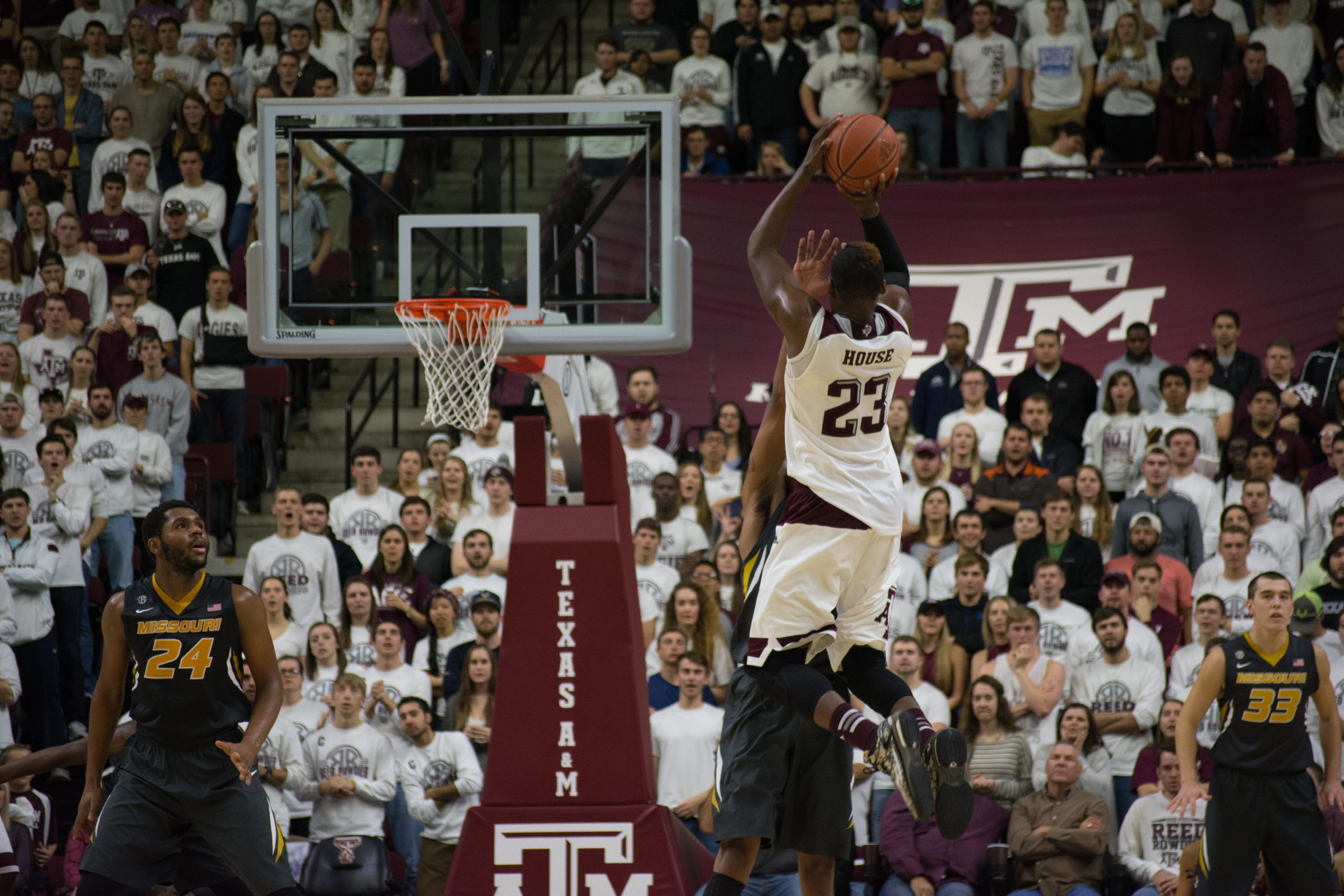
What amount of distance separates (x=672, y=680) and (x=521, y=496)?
3711 millimetres

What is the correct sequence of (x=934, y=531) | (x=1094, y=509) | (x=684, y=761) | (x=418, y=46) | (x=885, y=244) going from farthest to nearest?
(x=418, y=46) → (x=1094, y=509) → (x=934, y=531) → (x=684, y=761) → (x=885, y=244)

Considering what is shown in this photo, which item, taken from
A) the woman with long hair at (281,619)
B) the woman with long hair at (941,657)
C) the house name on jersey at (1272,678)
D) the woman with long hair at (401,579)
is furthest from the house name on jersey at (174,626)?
the woman with long hair at (941,657)

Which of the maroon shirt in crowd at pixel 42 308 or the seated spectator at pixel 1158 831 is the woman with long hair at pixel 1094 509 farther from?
the maroon shirt in crowd at pixel 42 308

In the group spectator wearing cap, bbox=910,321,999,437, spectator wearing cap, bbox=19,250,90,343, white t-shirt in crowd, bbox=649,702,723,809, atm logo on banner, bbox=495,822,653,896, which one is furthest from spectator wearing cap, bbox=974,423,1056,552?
spectator wearing cap, bbox=19,250,90,343

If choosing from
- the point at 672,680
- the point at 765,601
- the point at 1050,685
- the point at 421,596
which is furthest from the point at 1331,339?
the point at 765,601

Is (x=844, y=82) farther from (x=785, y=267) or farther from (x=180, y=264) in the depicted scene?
(x=785, y=267)

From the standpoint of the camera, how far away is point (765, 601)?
6.11 metres

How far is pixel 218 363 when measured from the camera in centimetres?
1440

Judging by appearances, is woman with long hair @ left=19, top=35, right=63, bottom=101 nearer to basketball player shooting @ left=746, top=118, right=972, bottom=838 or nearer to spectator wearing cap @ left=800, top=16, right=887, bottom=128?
spectator wearing cap @ left=800, top=16, right=887, bottom=128

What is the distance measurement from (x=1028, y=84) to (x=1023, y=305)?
7.01ft

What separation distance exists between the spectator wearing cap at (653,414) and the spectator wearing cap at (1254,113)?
5.39m

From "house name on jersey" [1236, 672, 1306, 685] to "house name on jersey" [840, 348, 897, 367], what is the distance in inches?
142

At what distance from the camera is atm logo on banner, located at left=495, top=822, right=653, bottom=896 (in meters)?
7.46

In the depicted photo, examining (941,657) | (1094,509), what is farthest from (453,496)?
(1094,509)
